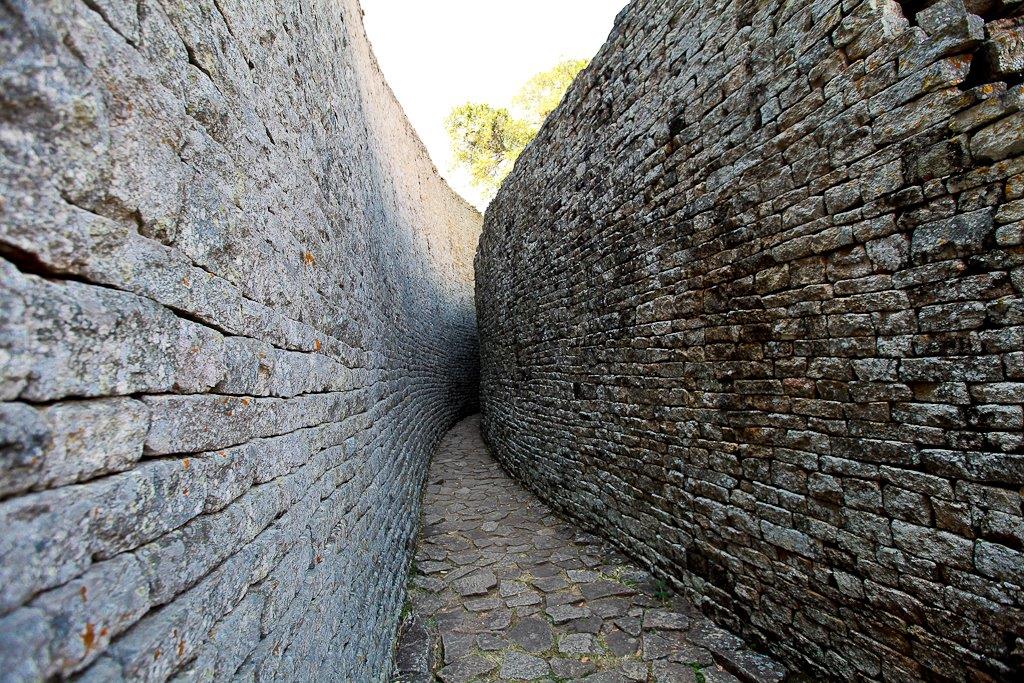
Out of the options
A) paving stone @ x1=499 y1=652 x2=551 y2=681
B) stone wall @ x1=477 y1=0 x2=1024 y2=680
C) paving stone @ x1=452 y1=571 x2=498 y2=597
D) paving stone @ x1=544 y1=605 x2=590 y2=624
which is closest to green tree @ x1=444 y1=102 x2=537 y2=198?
stone wall @ x1=477 y1=0 x2=1024 y2=680

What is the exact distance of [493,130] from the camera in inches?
827

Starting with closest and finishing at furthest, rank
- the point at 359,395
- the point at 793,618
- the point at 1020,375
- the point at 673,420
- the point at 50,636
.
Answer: the point at 50,636 → the point at 1020,375 → the point at 793,618 → the point at 359,395 → the point at 673,420

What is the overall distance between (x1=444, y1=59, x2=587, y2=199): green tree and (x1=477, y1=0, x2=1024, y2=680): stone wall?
16609mm

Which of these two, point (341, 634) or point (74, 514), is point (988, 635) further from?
point (74, 514)

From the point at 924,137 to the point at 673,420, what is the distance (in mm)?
2417

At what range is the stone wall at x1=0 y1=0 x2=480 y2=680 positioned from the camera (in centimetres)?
74

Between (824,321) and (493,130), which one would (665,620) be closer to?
(824,321)

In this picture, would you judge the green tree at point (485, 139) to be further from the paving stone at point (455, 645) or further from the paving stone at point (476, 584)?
the paving stone at point (455, 645)

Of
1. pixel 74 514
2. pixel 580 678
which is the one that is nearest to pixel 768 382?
pixel 580 678

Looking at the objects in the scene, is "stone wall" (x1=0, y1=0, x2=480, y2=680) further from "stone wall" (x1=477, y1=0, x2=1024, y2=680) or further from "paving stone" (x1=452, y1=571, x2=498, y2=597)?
"stone wall" (x1=477, y1=0, x2=1024, y2=680)

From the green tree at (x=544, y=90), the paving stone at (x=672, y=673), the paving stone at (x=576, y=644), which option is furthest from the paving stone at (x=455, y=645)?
the green tree at (x=544, y=90)

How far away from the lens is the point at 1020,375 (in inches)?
79.6

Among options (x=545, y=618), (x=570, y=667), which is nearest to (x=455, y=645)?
(x=545, y=618)

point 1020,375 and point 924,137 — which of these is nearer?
point 1020,375
